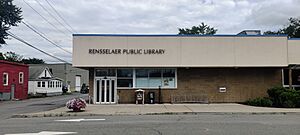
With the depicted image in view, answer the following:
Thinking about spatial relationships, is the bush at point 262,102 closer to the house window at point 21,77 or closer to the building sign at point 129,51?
the building sign at point 129,51

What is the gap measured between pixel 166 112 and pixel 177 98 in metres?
8.67

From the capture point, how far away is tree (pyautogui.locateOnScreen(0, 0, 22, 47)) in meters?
54.1

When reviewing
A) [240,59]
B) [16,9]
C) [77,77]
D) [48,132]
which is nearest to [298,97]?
[240,59]

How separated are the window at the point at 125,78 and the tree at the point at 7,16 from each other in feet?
105

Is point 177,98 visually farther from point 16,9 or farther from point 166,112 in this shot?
point 16,9

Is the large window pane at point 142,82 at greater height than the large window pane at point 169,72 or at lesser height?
lesser

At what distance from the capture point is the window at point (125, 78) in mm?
28547

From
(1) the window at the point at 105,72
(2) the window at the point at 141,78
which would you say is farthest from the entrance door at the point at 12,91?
(2) the window at the point at 141,78

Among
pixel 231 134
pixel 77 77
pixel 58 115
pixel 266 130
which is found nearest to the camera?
pixel 231 134

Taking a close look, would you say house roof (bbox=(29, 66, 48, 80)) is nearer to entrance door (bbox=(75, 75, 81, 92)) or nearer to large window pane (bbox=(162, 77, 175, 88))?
entrance door (bbox=(75, 75, 81, 92))

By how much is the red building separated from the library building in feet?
58.5

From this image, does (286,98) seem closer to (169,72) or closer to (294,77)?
(294,77)

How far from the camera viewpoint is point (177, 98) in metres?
28.5

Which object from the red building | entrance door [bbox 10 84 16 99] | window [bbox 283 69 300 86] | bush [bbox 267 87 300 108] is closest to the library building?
window [bbox 283 69 300 86]
